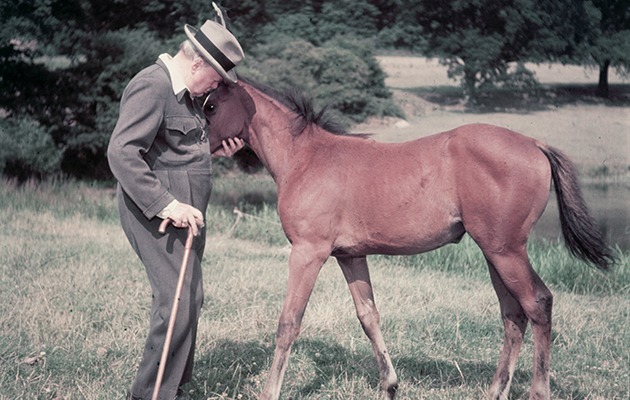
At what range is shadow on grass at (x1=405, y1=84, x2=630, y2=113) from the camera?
11156 mm

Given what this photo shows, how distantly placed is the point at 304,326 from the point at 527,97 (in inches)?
279

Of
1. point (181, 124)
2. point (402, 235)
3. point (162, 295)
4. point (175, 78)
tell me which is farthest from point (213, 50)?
point (402, 235)

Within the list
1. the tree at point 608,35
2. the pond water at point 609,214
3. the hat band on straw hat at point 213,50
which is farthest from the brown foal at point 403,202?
the tree at point 608,35

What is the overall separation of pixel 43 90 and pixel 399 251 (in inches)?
425

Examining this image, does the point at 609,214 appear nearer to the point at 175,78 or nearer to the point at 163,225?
the point at 175,78

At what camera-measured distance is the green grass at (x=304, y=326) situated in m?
5.02

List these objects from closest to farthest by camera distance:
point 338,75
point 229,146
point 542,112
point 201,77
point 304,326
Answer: point 201,77 → point 229,146 → point 304,326 → point 542,112 → point 338,75

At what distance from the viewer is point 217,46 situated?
12.8ft

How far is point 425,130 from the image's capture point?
12320 mm

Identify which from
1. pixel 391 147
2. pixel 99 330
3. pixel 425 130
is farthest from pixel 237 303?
pixel 425 130

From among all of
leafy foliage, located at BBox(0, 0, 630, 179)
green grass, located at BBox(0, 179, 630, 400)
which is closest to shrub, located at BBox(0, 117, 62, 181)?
leafy foliage, located at BBox(0, 0, 630, 179)

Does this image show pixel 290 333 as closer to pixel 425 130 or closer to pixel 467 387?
pixel 467 387

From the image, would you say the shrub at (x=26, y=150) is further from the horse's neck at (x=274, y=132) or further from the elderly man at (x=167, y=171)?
the elderly man at (x=167, y=171)

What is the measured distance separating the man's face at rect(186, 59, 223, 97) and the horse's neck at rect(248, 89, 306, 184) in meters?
0.96
